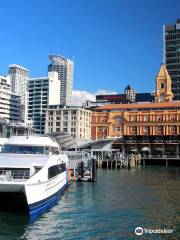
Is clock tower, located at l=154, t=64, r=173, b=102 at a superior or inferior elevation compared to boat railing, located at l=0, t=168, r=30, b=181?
superior

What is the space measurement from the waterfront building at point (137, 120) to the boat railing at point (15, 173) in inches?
4697

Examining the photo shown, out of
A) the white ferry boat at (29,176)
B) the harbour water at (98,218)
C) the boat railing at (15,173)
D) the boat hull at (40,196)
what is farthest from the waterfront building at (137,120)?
the boat railing at (15,173)

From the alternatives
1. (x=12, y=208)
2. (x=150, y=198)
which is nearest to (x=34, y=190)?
(x=12, y=208)

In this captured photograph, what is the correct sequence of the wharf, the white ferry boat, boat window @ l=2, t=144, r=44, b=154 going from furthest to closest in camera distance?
the wharf → boat window @ l=2, t=144, r=44, b=154 → the white ferry boat

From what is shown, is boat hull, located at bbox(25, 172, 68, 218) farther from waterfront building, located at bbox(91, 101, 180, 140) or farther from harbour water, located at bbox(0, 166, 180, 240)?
waterfront building, located at bbox(91, 101, 180, 140)

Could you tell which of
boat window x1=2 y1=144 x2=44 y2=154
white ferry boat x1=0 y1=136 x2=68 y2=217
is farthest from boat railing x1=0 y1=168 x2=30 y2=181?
boat window x1=2 y1=144 x2=44 y2=154

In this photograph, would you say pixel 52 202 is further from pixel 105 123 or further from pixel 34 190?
pixel 105 123

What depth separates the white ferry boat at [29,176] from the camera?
2548 cm

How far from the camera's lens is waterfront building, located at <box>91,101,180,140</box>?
146 m

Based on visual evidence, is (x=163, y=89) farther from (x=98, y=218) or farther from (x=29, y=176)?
(x=29, y=176)

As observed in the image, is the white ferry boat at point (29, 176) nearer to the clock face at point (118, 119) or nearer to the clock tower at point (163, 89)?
the clock face at point (118, 119)

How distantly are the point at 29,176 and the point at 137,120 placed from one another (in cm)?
12337

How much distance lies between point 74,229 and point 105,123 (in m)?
129

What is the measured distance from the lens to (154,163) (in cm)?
12612
